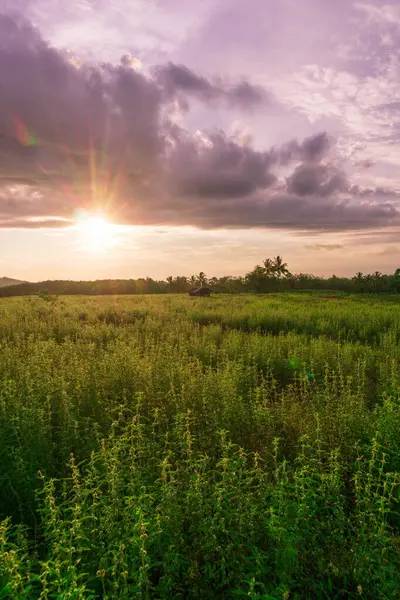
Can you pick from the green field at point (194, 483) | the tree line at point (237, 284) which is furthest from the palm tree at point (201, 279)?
the green field at point (194, 483)

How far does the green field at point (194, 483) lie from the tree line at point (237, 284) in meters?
59.9

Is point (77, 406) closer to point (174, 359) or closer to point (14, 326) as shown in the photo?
point (174, 359)

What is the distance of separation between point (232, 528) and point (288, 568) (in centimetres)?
50

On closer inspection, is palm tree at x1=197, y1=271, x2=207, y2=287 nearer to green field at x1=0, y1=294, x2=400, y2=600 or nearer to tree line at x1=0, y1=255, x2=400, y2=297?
tree line at x1=0, y1=255, x2=400, y2=297

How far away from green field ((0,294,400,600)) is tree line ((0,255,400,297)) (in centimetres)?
5989

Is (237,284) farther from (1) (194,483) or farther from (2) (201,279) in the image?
(1) (194,483)

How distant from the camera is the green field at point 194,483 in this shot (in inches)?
114

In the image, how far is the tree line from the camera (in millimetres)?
69312

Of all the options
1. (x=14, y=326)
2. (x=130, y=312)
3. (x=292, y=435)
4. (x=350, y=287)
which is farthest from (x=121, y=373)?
(x=350, y=287)

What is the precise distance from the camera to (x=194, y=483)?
3512 millimetres

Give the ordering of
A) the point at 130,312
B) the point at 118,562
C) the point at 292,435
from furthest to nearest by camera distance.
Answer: the point at 130,312
the point at 292,435
the point at 118,562

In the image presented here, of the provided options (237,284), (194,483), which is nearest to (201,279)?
(237,284)

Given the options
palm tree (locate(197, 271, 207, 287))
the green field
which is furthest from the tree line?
the green field

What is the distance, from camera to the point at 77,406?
257 inches
